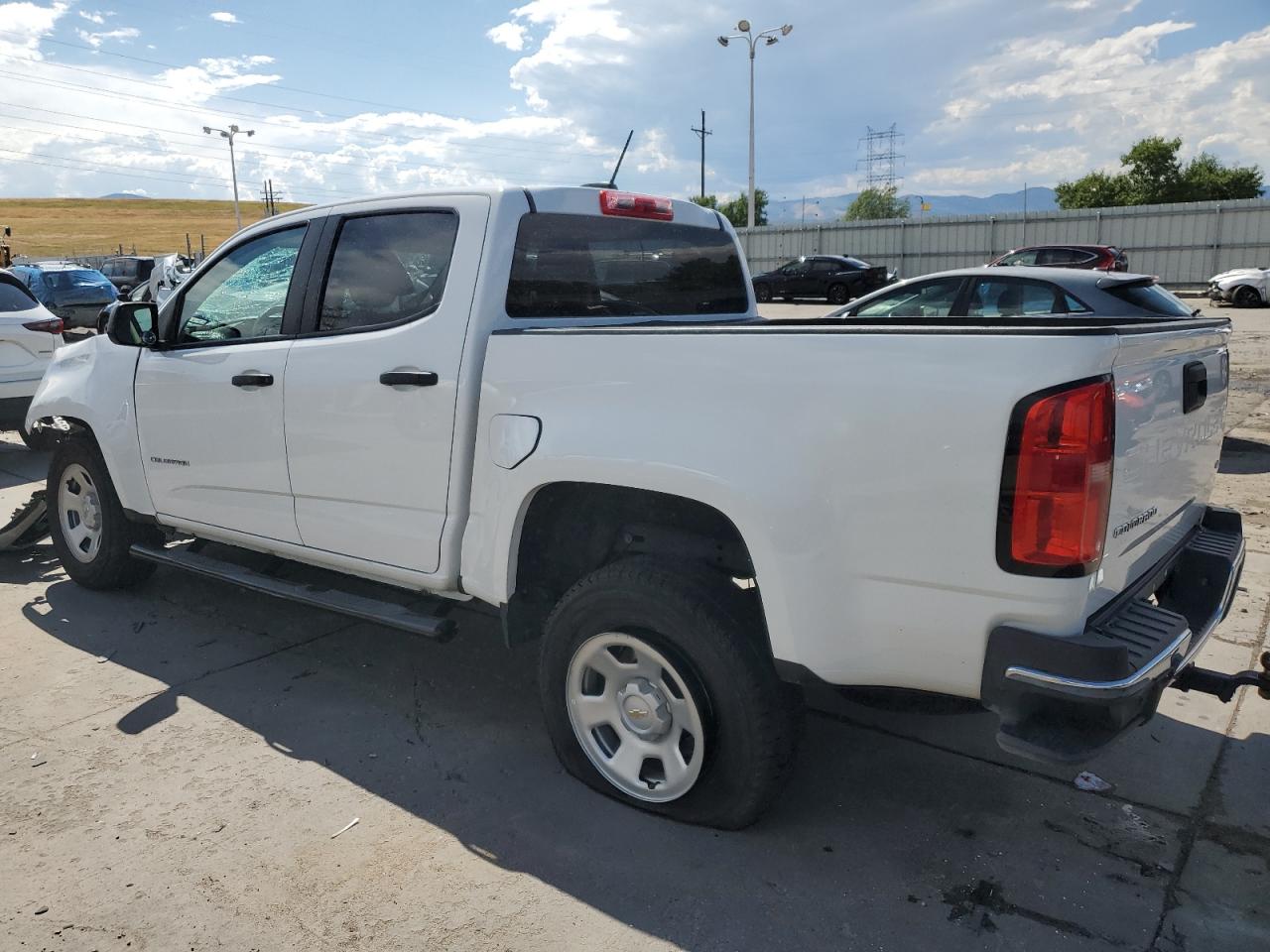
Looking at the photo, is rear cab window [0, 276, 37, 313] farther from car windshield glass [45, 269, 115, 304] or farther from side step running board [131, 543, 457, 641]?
car windshield glass [45, 269, 115, 304]

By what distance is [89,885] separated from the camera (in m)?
2.88

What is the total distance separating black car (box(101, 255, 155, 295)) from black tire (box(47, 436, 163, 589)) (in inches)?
1121

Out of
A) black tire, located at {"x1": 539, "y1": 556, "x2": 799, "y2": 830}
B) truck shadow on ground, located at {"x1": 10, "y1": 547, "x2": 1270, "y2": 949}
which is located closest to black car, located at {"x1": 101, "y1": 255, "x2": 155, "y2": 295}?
truck shadow on ground, located at {"x1": 10, "y1": 547, "x2": 1270, "y2": 949}

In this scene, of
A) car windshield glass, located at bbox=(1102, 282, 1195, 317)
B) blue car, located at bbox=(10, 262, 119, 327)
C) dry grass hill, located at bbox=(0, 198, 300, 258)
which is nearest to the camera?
car windshield glass, located at bbox=(1102, 282, 1195, 317)

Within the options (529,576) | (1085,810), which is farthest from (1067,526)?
(529,576)

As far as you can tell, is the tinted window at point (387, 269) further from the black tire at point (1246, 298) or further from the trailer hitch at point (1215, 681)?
the black tire at point (1246, 298)

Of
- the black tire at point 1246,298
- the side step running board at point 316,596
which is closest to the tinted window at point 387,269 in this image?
the side step running board at point 316,596

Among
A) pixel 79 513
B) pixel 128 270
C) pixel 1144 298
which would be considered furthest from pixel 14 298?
pixel 128 270

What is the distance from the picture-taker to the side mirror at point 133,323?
4.54 metres

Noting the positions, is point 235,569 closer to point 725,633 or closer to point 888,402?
point 725,633

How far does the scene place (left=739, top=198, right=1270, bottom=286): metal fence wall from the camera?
108 feet

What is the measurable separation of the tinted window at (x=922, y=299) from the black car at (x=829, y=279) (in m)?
21.3

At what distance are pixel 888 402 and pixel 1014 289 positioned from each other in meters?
5.98

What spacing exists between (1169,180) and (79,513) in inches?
2762
